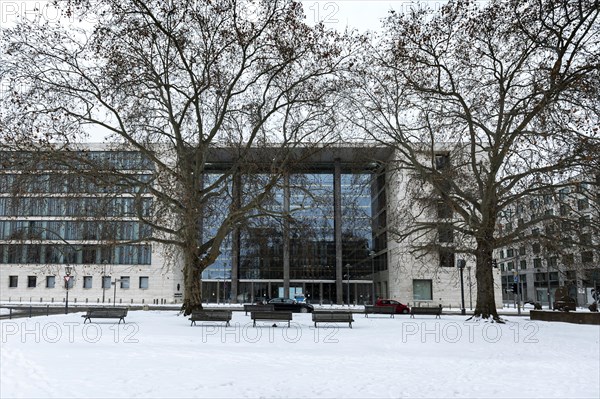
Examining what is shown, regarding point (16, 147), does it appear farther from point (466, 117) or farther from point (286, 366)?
point (466, 117)

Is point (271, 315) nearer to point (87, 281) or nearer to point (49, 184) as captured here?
point (49, 184)

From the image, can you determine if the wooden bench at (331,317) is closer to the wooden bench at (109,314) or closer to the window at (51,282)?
the wooden bench at (109,314)

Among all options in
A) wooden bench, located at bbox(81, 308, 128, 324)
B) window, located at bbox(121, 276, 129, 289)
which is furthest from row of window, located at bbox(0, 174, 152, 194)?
window, located at bbox(121, 276, 129, 289)

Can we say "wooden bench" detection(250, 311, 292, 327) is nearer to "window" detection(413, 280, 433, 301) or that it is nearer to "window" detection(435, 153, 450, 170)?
"window" detection(435, 153, 450, 170)

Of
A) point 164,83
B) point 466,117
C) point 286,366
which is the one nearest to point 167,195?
point 164,83

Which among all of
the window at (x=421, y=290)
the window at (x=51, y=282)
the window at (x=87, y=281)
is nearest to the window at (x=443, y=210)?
the window at (x=421, y=290)

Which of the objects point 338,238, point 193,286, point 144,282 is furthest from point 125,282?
point 193,286

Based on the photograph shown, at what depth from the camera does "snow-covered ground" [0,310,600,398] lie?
885 cm

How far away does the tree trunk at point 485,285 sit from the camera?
90.1 ft

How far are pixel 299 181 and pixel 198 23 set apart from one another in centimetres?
923

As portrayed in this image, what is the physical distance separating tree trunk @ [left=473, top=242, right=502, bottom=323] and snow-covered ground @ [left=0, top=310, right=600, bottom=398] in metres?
8.96

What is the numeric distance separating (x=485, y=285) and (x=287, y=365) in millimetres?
19369

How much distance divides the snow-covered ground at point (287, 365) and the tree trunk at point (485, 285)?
353 inches

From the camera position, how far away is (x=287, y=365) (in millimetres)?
11328
